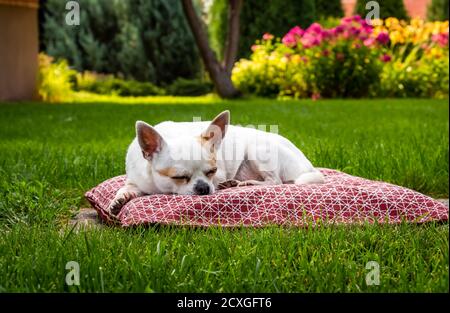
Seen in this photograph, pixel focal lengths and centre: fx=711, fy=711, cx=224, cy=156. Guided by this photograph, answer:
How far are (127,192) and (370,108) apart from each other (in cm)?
740

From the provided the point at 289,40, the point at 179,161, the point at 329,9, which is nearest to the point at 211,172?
the point at 179,161

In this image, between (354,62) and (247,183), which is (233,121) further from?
(354,62)

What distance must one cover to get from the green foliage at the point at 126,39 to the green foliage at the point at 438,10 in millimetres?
6032

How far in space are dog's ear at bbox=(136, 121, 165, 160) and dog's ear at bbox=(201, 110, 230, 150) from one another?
26 centimetres

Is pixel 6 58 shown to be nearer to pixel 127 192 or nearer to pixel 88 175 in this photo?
pixel 88 175

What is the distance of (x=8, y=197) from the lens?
3.78 metres

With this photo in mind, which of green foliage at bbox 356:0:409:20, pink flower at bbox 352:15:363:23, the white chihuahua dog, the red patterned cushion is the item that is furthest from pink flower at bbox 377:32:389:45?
the red patterned cushion

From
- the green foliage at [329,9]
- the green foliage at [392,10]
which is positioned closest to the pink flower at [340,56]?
the green foliage at [392,10]

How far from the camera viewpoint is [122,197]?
12.1 feet

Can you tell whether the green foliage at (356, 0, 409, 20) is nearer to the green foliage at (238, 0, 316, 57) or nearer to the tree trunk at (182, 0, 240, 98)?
the green foliage at (238, 0, 316, 57)

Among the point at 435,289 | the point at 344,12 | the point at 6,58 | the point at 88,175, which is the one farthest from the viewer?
the point at 344,12

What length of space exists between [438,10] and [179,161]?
1523 cm

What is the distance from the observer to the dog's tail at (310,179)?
400 centimetres

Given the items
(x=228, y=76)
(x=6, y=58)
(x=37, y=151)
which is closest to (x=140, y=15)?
(x=228, y=76)
